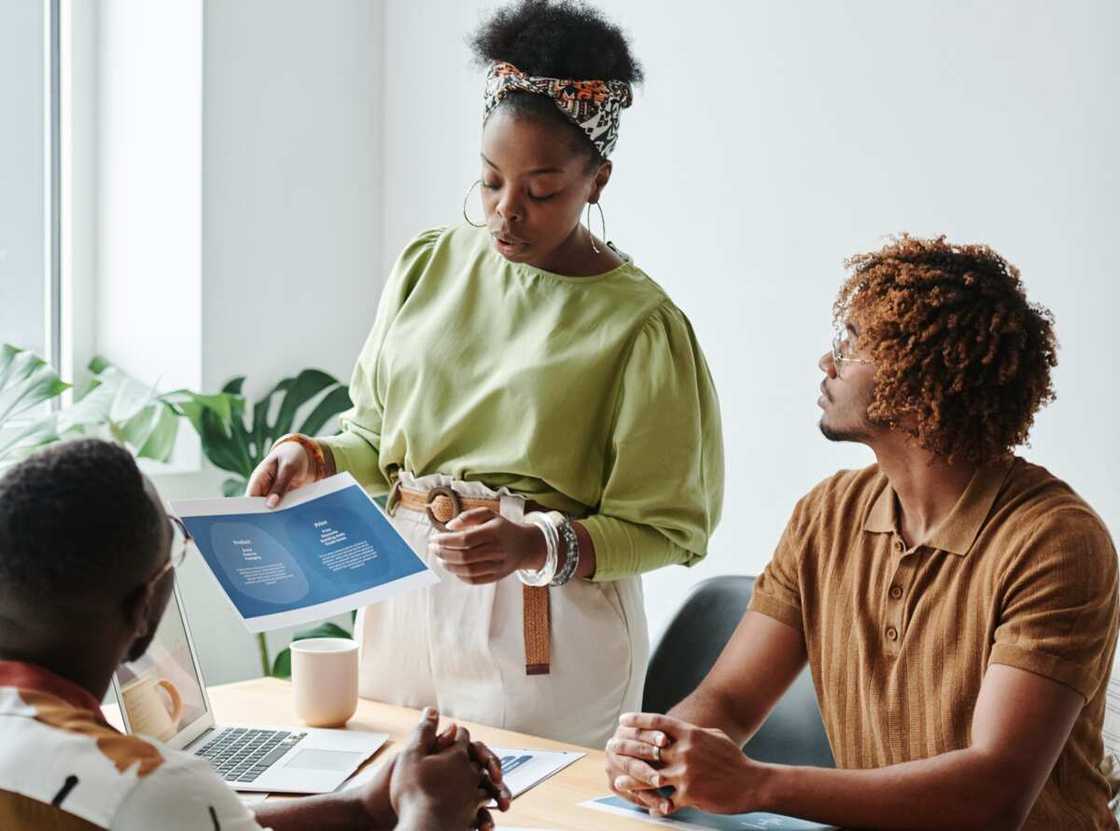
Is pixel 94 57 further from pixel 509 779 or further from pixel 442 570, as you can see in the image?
pixel 509 779

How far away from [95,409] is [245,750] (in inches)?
63.7

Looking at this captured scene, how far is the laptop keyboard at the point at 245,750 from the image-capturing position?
1568 mm

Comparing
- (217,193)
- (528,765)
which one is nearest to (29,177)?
(217,193)

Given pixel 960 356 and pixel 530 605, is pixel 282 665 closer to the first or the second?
pixel 530 605

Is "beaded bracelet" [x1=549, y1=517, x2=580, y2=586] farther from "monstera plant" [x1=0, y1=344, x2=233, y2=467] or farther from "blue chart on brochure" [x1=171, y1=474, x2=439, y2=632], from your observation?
"monstera plant" [x1=0, y1=344, x2=233, y2=467]

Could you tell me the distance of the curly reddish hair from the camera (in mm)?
1620

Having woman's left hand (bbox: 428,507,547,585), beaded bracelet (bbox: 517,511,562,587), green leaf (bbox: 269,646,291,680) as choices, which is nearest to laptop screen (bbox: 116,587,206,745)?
woman's left hand (bbox: 428,507,547,585)

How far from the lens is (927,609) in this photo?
5.35 ft

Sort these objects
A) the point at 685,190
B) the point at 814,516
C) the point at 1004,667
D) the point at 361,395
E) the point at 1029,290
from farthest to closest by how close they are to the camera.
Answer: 1. the point at 685,190
2. the point at 1029,290
3. the point at 361,395
4. the point at 814,516
5. the point at 1004,667

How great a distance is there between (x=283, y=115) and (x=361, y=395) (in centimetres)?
161

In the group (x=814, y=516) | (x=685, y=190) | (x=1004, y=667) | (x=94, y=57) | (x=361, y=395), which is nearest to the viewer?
(x=1004, y=667)

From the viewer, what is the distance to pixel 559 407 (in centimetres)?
183

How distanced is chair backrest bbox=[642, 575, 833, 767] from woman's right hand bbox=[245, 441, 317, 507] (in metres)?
0.69

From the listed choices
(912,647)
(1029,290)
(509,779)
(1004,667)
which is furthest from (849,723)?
(1029,290)
